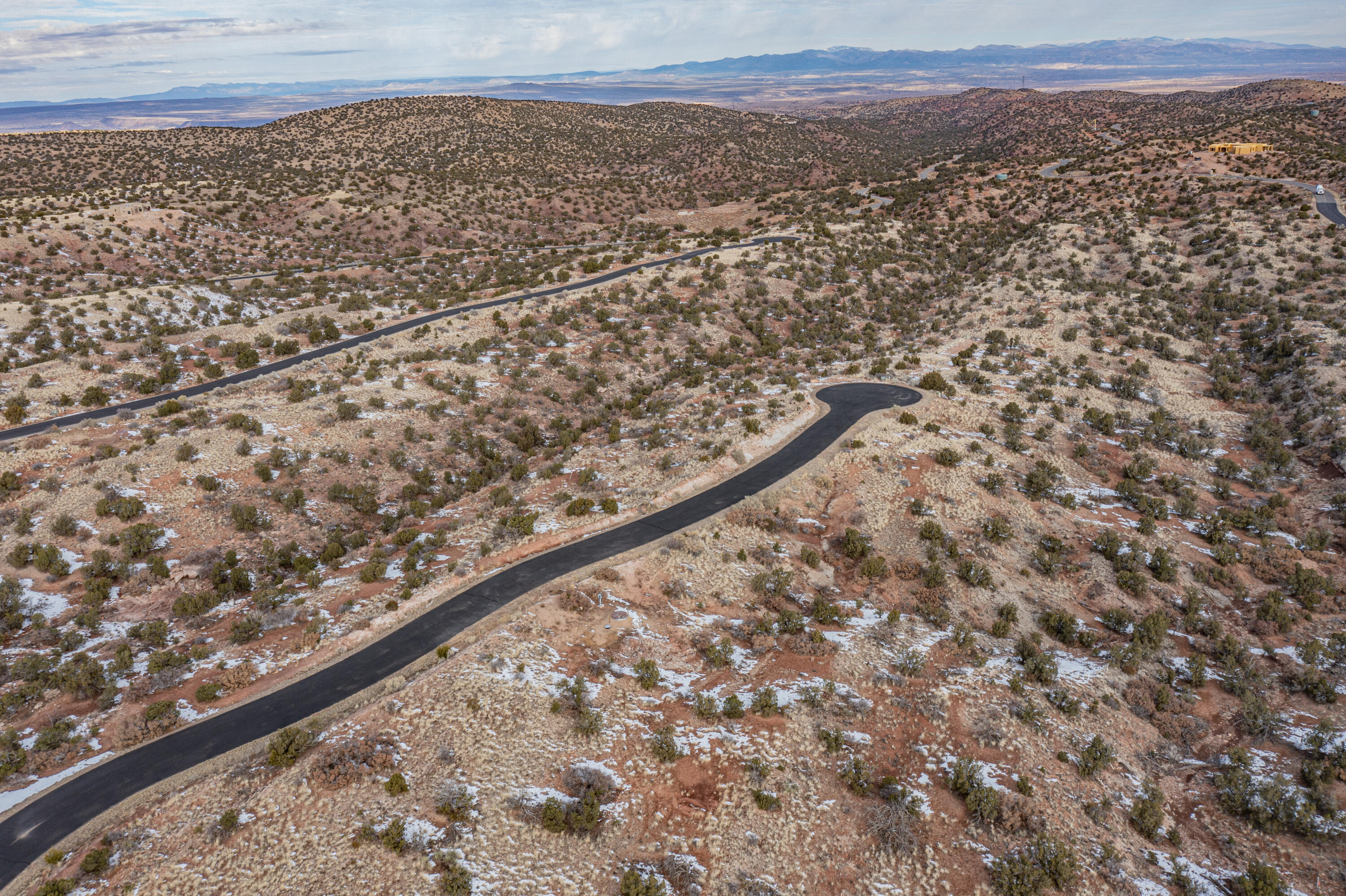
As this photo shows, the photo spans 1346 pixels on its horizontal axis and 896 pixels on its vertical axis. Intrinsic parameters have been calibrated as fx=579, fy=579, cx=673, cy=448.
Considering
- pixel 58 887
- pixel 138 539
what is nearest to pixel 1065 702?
pixel 58 887

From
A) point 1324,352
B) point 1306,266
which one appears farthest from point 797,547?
point 1306,266

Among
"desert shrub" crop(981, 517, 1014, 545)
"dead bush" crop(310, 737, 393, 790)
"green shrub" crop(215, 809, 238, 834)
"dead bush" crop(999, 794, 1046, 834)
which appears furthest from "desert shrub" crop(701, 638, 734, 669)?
"green shrub" crop(215, 809, 238, 834)

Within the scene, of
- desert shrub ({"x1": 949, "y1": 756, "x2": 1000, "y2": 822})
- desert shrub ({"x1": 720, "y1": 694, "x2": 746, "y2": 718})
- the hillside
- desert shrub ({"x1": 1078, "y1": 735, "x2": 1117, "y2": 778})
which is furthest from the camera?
desert shrub ({"x1": 720, "y1": 694, "x2": 746, "y2": 718})

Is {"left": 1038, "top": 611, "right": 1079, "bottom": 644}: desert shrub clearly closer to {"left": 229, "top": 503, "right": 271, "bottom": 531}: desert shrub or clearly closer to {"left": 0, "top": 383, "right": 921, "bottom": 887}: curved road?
{"left": 0, "top": 383, "right": 921, "bottom": 887}: curved road

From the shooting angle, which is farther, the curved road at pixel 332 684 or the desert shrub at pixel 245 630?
the desert shrub at pixel 245 630

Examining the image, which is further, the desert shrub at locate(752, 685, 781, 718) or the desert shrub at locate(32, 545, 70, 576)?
the desert shrub at locate(32, 545, 70, 576)

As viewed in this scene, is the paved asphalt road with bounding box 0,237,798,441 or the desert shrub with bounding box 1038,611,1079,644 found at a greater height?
the paved asphalt road with bounding box 0,237,798,441

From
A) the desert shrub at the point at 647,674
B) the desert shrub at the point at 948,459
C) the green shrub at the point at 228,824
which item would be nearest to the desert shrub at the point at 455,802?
the green shrub at the point at 228,824

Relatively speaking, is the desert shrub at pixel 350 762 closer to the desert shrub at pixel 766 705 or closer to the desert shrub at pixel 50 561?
the desert shrub at pixel 766 705
